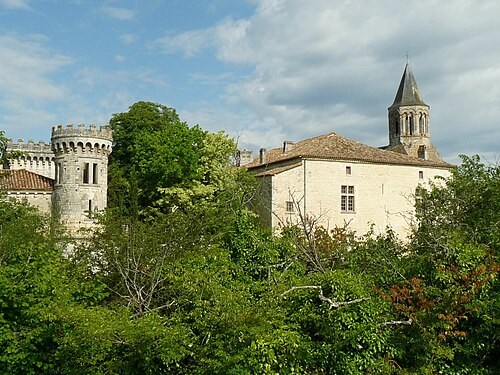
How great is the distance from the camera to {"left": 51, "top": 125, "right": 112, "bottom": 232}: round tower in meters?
39.2

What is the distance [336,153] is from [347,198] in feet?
11.4

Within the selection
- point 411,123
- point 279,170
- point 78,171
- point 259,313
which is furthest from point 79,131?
point 411,123

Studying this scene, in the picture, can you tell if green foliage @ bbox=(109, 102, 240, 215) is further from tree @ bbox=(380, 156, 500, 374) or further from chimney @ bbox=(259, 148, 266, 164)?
tree @ bbox=(380, 156, 500, 374)

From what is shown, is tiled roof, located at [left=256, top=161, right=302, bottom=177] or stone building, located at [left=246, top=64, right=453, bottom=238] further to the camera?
stone building, located at [left=246, top=64, right=453, bottom=238]

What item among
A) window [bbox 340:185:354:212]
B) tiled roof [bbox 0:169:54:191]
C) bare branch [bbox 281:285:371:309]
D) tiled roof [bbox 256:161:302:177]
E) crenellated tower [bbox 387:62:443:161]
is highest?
crenellated tower [bbox 387:62:443:161]

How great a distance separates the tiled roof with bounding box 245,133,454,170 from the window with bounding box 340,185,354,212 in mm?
2223

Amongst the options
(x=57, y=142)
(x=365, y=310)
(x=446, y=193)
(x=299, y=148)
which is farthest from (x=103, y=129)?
(x=365, y=310)

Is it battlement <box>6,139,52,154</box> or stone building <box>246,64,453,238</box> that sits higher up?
battlement <box>6,139,52,154</box>

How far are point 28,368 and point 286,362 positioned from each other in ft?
21.1

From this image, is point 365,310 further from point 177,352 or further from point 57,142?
point 57,142

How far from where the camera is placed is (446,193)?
2431 cm

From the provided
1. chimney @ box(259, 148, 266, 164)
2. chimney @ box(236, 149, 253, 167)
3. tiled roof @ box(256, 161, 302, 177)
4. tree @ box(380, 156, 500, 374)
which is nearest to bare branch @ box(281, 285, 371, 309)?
tree @ box(380, 156, 500, 374)

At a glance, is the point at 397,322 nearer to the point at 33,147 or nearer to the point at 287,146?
the point at 287,146

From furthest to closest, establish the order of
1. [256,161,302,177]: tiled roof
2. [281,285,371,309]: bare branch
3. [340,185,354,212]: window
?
1. [340,185,354,212]: window
2. [256,161,302,177]: tiled roof
3. [281,285,371,309]: bare branch
